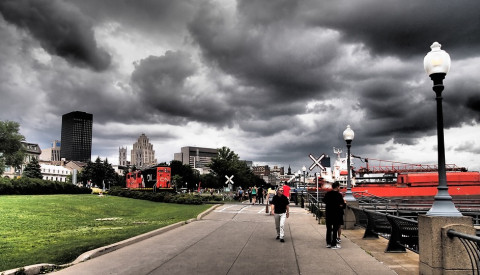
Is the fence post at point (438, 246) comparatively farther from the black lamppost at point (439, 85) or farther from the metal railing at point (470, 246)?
the black lamppost at point (439, 85)

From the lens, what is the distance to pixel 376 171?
5050 cm

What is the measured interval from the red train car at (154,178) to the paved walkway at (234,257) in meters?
32.5

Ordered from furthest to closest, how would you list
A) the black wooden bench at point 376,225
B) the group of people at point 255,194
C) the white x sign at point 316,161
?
the group of people at point 255,194, the white x sign at point 316,161, the black wooden bench at point 376,225

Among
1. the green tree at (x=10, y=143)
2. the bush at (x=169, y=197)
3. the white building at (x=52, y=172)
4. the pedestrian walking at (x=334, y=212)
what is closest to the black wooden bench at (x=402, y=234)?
the pedestrian walking at (x=334, y=212)

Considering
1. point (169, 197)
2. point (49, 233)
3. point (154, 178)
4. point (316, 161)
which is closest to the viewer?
point (49, 233)

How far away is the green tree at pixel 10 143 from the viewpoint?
6625 cm

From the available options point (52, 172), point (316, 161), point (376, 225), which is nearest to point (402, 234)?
point (376, 225)

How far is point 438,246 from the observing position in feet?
21.1

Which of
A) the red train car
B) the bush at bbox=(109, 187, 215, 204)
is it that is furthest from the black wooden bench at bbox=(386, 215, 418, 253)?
the red train car

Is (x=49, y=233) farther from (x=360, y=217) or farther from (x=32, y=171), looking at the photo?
(x=32, y=171)

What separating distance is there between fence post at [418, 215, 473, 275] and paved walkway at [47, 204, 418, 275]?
127 cm

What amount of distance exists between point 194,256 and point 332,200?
427 centimetres

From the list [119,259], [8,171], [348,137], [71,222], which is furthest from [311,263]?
[8,171]

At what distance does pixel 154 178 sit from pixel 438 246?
4309 centimetres
